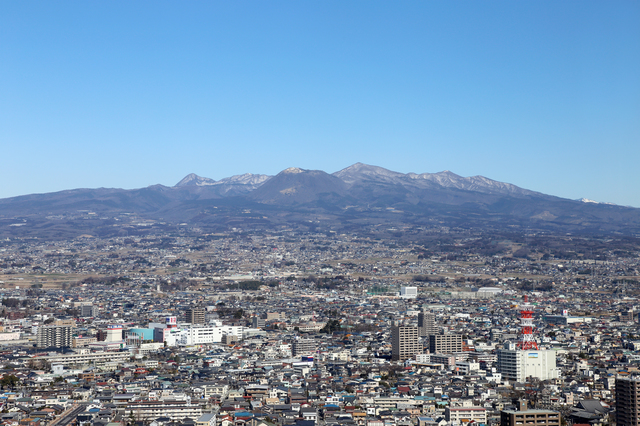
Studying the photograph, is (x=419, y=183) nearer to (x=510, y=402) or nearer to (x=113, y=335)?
(x=113, y=335)

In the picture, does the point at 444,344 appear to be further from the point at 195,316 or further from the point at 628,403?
the point at 195,316

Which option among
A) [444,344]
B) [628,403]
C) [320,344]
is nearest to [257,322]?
[320,344]

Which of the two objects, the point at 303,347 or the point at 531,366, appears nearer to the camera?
the point at 531,366

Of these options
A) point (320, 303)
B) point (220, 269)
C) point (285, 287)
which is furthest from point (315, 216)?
point (320, 303)

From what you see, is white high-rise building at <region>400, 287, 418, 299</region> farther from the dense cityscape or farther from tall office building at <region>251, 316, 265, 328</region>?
tall office building at <region>251, 316, 265, 328</region>

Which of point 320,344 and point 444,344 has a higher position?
point 444,344

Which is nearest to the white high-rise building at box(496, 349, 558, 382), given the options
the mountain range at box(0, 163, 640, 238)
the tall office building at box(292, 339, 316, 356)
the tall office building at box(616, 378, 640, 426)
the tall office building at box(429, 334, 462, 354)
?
the tall office building at box(429, 334, 462, 354)
